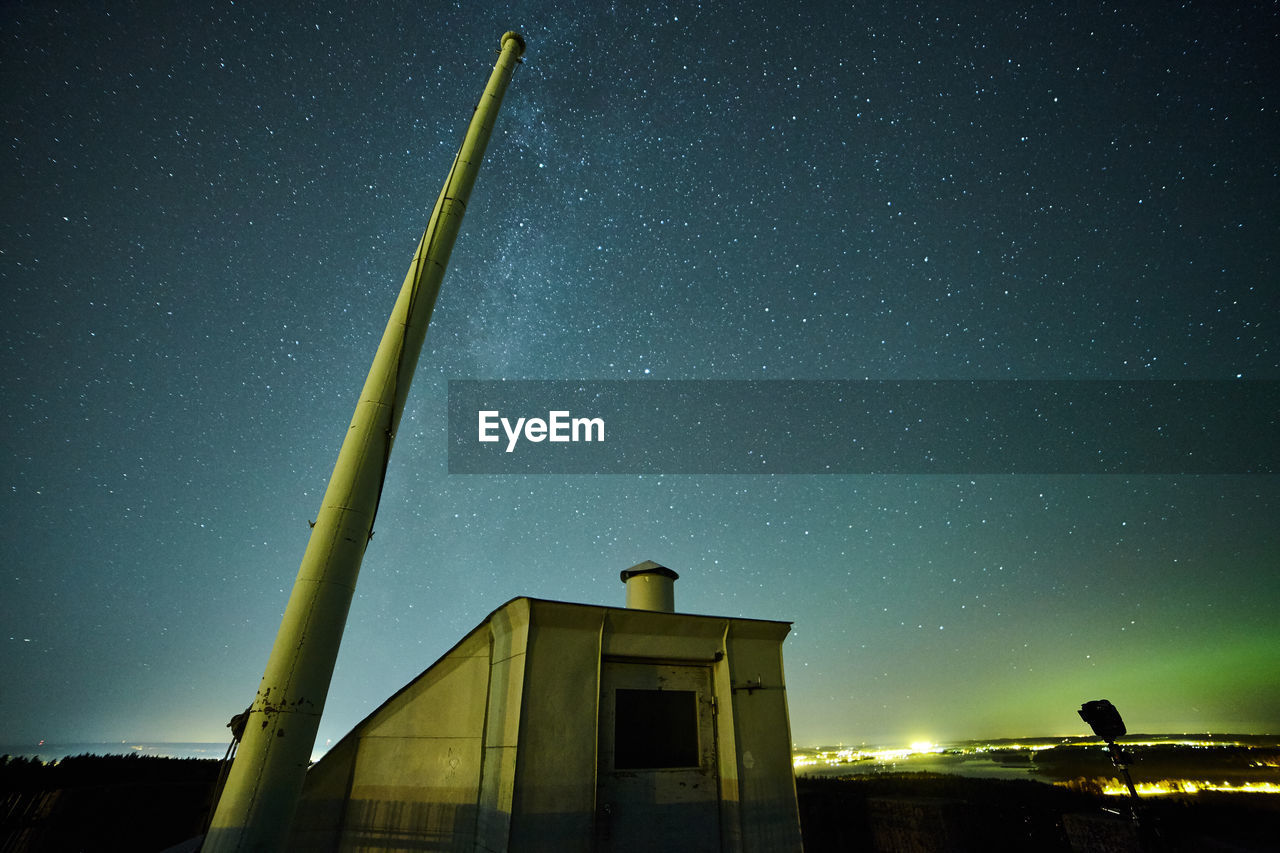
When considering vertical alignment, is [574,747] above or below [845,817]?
above

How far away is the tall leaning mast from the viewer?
4.63m

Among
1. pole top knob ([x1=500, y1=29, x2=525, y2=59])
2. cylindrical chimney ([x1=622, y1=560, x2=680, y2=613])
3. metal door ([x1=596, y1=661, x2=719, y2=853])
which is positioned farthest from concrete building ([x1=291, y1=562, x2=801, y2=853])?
pole top knob ([x1=500, y1=29, x2=525, y2=59])

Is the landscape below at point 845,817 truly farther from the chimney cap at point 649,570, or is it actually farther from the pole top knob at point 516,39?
the pole top knob at point 516,39

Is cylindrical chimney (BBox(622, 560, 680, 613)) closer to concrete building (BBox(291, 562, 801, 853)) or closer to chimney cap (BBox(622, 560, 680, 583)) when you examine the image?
chimney cap (BBox(622, 560, 680, 583))

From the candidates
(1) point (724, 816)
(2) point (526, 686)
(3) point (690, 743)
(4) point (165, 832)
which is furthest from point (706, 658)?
(4) point (165, 832)

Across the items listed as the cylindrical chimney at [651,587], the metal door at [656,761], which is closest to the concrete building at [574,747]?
the metal door at [656,761]

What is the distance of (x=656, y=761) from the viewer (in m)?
7.15

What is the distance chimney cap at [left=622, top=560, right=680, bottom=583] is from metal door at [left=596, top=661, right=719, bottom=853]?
236 centimetres

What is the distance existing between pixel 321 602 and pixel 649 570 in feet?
19.3

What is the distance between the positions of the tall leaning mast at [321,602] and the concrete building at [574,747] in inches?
90.6

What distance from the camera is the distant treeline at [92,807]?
35.3 feet

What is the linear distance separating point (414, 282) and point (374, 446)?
104 inches

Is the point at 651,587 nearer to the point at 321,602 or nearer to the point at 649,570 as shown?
the point at 649,570

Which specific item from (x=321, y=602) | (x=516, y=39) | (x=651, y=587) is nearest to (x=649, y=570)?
(x=651, y=587)
